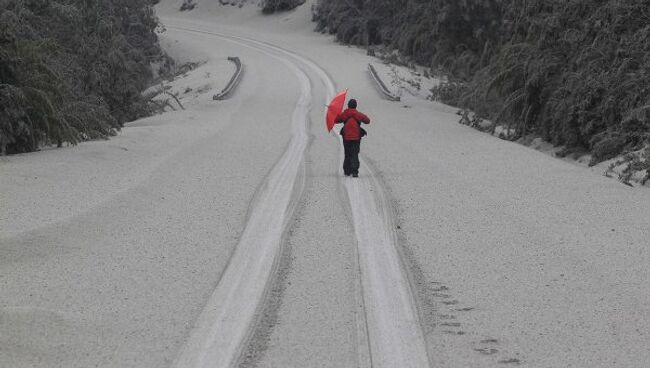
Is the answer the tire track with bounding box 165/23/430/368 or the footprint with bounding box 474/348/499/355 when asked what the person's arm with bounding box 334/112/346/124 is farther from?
the footprint with bounding box 474/348/499/355

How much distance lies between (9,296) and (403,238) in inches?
182

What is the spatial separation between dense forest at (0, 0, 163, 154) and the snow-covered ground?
0.72 metres

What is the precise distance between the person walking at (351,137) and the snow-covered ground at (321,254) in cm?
36

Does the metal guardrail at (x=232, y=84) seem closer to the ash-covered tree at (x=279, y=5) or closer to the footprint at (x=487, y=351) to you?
the ash-covered tree at (x=279, y=5)

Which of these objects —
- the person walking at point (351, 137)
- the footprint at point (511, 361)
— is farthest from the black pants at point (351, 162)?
the footprint at point (511, 361)

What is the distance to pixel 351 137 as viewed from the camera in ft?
48.3

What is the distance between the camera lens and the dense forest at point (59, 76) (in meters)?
15.2

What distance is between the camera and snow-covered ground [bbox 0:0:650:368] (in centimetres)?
650

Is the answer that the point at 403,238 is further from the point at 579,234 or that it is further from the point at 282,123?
the point at 282,123

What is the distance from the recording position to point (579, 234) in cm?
1005

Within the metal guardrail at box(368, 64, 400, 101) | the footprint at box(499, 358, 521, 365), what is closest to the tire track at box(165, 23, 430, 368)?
the footprint at box(499, 358, 521, 365)

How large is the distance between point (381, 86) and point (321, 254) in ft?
80.8

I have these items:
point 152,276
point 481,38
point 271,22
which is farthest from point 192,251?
point 271,22

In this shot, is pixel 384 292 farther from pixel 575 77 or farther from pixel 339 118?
pixel 575 77
